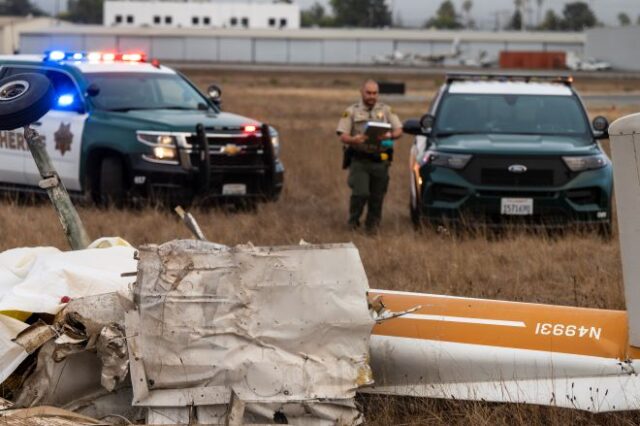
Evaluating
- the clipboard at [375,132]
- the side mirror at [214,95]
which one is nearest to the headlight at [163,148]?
the side mirror at [214,95]

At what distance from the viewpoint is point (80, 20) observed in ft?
643

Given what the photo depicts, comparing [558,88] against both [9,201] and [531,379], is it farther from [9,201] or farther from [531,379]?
[531,379]

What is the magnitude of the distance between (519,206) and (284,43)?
113 meters

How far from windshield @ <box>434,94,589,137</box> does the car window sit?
392 cm

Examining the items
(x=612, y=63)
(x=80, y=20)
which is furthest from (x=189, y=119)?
(x=80, y=20)

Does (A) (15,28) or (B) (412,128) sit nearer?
(B) (412,128)

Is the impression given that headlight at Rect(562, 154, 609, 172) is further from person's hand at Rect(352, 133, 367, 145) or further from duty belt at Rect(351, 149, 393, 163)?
person's hand at Rect(352, 133, 367, 145)

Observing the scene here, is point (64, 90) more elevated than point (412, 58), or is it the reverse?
point (64, 90)

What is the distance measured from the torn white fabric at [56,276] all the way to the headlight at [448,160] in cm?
597

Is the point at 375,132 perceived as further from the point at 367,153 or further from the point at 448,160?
the point at 448,160

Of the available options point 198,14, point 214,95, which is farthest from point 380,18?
point 214,95

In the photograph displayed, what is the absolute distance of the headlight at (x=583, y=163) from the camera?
11711mm

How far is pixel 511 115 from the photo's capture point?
507 inches

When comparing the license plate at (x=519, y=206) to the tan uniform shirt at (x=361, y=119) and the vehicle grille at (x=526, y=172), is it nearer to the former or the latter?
the vehicle grille at (x=526, y=172)
